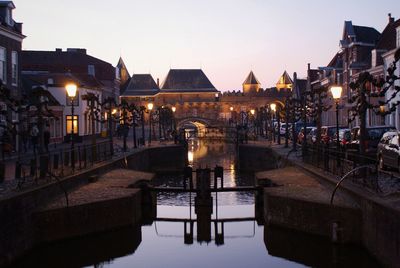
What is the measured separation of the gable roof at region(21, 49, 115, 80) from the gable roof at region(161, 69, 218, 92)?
109 feet

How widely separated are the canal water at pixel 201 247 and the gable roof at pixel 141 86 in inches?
3391

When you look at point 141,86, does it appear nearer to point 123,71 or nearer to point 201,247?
point 123,71

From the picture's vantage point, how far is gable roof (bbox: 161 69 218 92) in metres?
108

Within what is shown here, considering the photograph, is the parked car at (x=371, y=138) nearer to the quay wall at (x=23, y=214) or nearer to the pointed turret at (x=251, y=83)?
the quay wall at (x=23, y=214)

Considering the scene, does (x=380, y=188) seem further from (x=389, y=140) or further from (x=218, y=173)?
(x=218, y=173)

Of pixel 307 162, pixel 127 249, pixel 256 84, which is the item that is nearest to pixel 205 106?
pixel 256 84

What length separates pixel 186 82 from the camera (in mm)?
109000

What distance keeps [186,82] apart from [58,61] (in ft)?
129

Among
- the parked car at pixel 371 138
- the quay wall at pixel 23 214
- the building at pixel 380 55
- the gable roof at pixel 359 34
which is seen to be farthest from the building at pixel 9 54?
the gable roof at pixel 359 34

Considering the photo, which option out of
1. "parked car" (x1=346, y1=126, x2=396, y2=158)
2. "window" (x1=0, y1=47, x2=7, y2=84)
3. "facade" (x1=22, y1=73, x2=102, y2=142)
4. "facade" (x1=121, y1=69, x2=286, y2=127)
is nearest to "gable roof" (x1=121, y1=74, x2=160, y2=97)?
"facade" (x1=121, y1=69, x2=286, y2=127)

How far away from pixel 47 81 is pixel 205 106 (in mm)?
63260

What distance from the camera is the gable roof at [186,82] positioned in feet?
356

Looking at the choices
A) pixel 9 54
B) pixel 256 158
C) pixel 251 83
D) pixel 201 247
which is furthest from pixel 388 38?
pixel 251 83

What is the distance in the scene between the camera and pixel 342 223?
14820 mm
